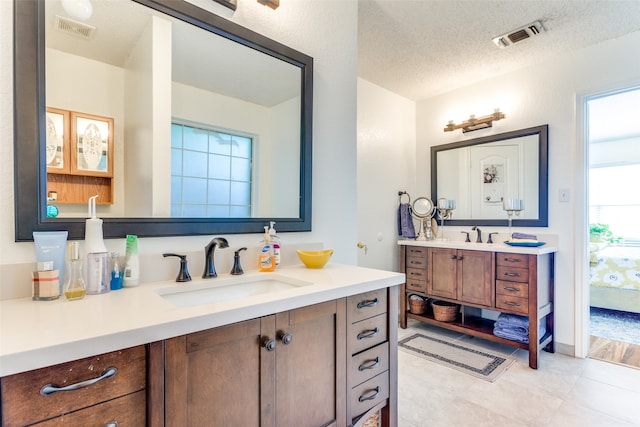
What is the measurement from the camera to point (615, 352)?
2543 mm

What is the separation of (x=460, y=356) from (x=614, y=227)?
417 cm

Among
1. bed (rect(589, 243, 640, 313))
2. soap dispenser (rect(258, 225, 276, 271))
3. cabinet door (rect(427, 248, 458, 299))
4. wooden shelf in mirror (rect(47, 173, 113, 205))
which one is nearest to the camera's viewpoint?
wooden shelf in mirror (rect(47, 173, 113, 205))

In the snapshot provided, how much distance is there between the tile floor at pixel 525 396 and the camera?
1724mm

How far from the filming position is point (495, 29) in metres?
2.26

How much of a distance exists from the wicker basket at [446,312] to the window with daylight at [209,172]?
219 centimetres

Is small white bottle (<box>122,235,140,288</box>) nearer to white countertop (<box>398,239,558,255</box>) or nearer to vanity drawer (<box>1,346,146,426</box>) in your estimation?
vanity drawer (<box>1,346,146,426</box>)

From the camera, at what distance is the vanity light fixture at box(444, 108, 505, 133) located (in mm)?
2947

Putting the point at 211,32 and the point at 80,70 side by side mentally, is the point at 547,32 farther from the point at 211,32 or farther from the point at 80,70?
the point at 80,70

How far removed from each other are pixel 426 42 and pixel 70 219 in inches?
99.6

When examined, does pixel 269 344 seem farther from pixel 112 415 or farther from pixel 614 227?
pixel 614 227

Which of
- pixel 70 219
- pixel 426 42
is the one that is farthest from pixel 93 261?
pixel 426 42

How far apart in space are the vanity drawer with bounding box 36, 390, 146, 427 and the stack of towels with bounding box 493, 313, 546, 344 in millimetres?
2620

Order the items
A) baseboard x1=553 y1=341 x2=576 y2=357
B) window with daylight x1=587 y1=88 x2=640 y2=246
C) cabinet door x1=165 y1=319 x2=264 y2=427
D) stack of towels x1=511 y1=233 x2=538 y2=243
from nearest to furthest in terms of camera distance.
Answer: cabinet door x1=165 y1=319 x2=264 y2=427
baseboard x1=553 y1=341 x2=576 y2=357
stack of towels x1=511 y1=233 x2=538 y2=243
window with daylight x1=587 y1=88 x2=640 y2=246

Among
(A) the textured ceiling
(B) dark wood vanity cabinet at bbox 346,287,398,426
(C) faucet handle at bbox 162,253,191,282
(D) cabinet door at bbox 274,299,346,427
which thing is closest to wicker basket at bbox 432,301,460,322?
(B) dark wood vanity cabinet at bbox 346,287,398,426
